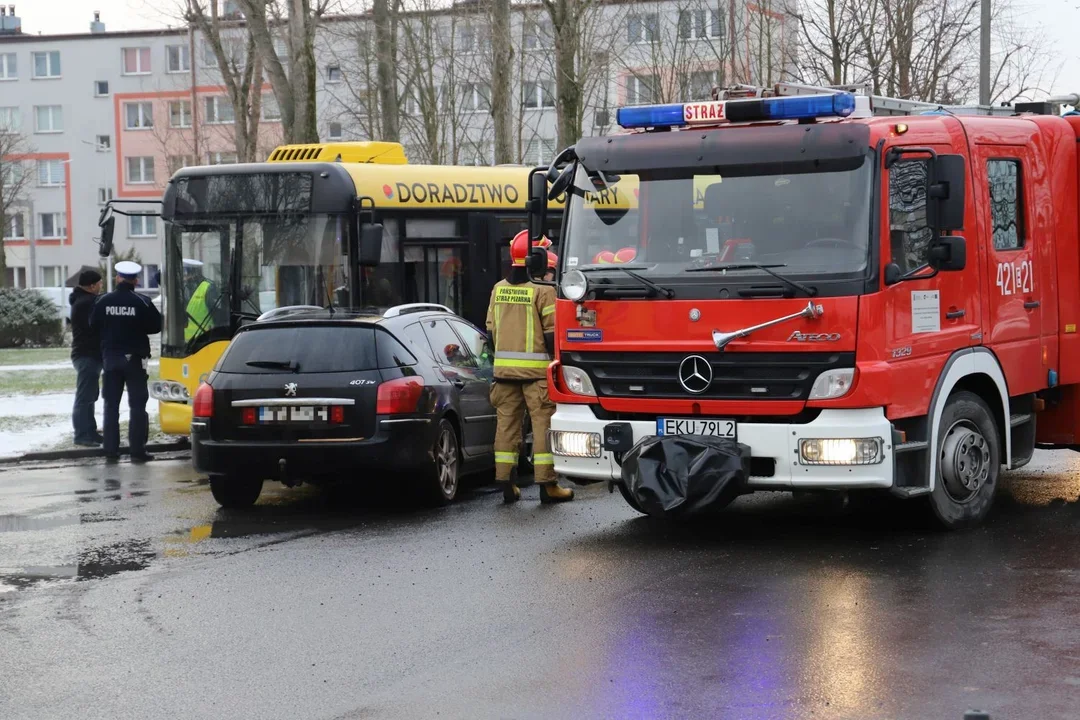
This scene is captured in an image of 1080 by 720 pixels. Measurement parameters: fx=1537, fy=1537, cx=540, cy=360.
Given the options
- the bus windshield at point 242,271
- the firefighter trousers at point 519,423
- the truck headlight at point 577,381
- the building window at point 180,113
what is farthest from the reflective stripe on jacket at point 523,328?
the building window at point 180,113

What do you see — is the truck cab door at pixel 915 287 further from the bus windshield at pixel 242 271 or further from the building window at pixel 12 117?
the building window at pixel 12 117

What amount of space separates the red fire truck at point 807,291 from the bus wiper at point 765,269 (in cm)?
1

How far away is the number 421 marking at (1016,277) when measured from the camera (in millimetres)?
9859

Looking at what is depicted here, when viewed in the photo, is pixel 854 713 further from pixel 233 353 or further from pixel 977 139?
pixel 233 353

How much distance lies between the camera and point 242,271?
590 inches

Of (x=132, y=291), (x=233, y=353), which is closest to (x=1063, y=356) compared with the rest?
(x=233, y=353)

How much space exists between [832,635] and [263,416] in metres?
5.37

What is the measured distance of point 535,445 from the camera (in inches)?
459


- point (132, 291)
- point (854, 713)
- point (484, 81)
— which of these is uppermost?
point (484, 81)

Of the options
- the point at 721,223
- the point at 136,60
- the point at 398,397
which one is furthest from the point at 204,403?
the point at 136,60

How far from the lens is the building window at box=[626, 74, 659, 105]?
99.3ft

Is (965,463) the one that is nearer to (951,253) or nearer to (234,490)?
(951,253)

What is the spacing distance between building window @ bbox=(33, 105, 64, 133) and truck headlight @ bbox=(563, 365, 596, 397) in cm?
7406

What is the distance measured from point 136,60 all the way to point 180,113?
6.05 m
